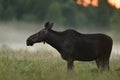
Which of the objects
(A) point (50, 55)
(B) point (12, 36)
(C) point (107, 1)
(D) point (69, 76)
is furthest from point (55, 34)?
(C) point (107, 1)

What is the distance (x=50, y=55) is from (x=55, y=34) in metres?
6.47

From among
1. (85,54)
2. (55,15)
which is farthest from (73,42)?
(55,15)

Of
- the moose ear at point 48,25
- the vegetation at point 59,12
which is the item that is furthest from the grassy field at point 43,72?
the vegetation at point 59,12

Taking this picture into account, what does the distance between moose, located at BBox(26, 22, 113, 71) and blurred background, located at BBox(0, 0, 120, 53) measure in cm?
2748

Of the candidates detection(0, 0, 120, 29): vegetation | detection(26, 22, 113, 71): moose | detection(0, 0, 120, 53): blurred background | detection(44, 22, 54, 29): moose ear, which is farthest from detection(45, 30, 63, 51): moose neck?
detection(0, 0, 120, 29): vegetation

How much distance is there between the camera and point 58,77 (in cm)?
1418

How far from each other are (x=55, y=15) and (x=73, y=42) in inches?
1446

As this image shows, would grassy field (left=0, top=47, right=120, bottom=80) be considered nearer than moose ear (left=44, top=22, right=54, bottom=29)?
Yes

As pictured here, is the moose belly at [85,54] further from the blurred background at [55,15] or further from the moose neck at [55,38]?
the blurred background at [55,15]

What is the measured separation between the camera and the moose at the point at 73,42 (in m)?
17.9

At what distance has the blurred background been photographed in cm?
5197

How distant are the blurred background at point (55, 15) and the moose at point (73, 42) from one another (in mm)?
27485

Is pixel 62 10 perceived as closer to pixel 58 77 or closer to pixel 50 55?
pixel 50 55

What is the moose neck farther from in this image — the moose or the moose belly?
the moose belly
